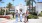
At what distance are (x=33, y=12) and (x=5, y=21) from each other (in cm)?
64

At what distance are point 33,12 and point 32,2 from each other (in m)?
0.22

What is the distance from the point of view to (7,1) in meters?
2.22

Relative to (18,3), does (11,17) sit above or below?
below

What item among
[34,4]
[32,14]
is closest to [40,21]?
[32,14]

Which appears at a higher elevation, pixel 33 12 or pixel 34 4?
pixel 34 4

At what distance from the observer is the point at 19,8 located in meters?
2.21

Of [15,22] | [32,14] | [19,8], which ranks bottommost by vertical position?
[15,22]

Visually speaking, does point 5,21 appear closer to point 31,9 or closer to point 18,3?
point 18,3

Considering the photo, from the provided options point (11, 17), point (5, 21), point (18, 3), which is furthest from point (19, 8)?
point (5, 21)

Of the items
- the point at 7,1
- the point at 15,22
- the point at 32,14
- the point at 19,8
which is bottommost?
the point at 15,22

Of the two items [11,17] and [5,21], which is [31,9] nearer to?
[11,17]

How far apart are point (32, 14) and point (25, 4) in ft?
0.87

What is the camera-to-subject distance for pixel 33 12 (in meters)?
2.24

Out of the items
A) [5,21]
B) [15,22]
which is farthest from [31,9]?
[5,21]
